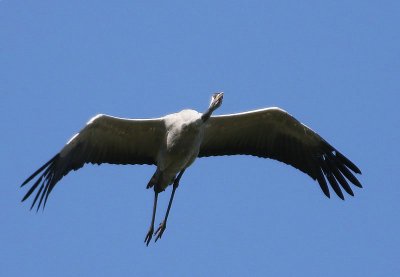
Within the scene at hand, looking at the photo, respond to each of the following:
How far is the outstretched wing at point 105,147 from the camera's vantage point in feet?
51.3

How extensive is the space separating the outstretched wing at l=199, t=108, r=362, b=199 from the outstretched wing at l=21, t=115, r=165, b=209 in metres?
0.93

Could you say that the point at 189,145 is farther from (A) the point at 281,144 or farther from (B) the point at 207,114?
(A) the point at 281,144

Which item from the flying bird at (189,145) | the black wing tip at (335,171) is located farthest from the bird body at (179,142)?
the black wing tip at (335,171)

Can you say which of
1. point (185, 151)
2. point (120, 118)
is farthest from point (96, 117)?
point (185, 151)

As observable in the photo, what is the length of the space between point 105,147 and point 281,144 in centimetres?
300

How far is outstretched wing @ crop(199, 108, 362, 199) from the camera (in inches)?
646

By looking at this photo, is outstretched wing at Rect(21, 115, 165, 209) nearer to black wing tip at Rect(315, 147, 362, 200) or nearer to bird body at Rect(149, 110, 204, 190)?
bird body at Rect(149, 110, 204, 190)

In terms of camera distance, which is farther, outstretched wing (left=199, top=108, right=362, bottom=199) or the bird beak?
outstretched wing (left=199, top=108, right=362, bottom=199)

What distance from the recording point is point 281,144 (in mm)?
16797

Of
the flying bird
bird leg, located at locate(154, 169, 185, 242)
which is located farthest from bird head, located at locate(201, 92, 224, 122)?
bird leg, located at locate(154, 169, 185, 242)

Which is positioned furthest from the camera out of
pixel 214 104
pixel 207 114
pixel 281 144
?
pixel 281 144

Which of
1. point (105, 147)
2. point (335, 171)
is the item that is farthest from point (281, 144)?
point (105, 147)


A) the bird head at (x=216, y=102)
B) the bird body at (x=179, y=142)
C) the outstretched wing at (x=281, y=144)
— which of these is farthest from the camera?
the outstretched wing at (x=281, y=144)

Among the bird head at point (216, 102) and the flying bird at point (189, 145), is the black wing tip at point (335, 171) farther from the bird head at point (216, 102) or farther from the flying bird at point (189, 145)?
the bird head at point (216, 102)
